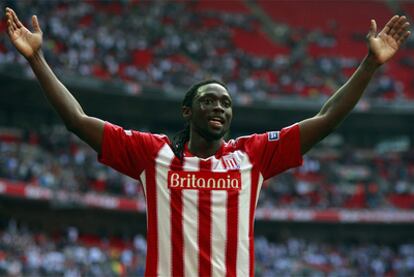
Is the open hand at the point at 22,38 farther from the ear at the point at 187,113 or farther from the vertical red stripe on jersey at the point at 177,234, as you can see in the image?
the vertical red stripe on jersey at the point at 177,234

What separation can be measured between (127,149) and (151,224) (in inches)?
16.4

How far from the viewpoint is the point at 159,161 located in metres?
3.71

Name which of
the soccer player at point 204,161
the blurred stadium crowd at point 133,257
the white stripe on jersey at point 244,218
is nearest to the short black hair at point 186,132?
the soccer player at point 204,161

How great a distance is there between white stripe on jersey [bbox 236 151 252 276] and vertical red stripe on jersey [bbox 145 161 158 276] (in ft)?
1.39

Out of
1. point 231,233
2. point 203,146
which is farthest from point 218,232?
point 203,146

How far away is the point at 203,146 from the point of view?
12.3 feet

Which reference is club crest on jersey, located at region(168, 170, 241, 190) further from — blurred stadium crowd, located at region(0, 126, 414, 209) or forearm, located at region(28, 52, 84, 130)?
blurred stadium crowd, located at region(0, 126, 414, 209)

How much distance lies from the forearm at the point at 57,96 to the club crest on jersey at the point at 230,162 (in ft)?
2.59

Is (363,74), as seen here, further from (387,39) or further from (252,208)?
(252,208)

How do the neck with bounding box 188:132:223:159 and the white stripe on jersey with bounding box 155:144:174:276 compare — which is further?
the neck with bounding box 188:132:223:159

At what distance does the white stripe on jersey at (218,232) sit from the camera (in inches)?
139

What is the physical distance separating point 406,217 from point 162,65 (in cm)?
1150

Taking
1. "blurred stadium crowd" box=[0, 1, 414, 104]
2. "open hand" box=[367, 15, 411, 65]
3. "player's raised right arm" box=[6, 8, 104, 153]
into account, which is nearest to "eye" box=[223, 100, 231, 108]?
"player's raised right arm" box=[6, 8, 104, 153]

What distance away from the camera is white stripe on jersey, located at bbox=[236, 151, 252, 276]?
3.57 metres
